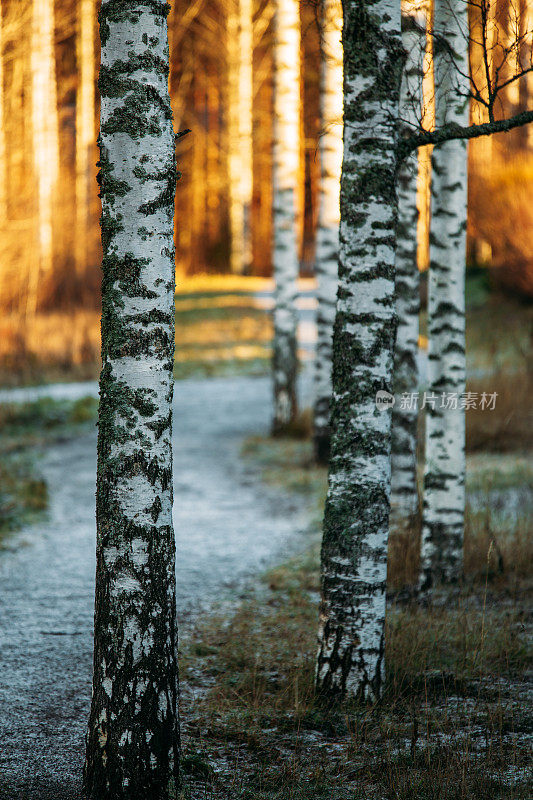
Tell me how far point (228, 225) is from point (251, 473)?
20.5 meters

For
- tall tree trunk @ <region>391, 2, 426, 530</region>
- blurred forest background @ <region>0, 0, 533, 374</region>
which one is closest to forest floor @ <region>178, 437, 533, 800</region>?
tall tree trunk @ <region>391, 2, 426, 530</region>

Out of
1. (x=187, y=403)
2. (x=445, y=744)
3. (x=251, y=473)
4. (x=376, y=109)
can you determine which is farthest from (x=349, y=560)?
(x=187, y=403)

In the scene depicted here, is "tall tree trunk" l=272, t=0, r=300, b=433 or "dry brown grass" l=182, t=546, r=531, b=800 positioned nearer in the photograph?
"dry brown grass" l=182, t=546, r=531, b=800

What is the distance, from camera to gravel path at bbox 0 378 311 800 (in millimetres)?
3111

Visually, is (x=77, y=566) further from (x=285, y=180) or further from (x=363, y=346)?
(x=285, y=180)

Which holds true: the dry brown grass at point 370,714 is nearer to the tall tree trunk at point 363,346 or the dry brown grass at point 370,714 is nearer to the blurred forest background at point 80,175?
the tall tree trunk at point 363,346

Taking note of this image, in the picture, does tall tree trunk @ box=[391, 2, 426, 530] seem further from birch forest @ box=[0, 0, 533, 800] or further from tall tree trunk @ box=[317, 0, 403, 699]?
tall tree trunk @ box=[317, 0, 403, 699]

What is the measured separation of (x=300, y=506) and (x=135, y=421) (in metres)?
4.60

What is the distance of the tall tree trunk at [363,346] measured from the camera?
3.23 m

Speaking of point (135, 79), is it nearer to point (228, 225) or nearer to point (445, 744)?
point (445, 744)

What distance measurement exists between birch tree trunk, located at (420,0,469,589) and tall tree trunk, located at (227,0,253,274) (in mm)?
18570

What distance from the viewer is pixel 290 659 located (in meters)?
3.85

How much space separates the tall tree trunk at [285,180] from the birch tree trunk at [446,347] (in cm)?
403

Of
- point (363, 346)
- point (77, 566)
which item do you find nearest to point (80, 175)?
point (77, 566)
